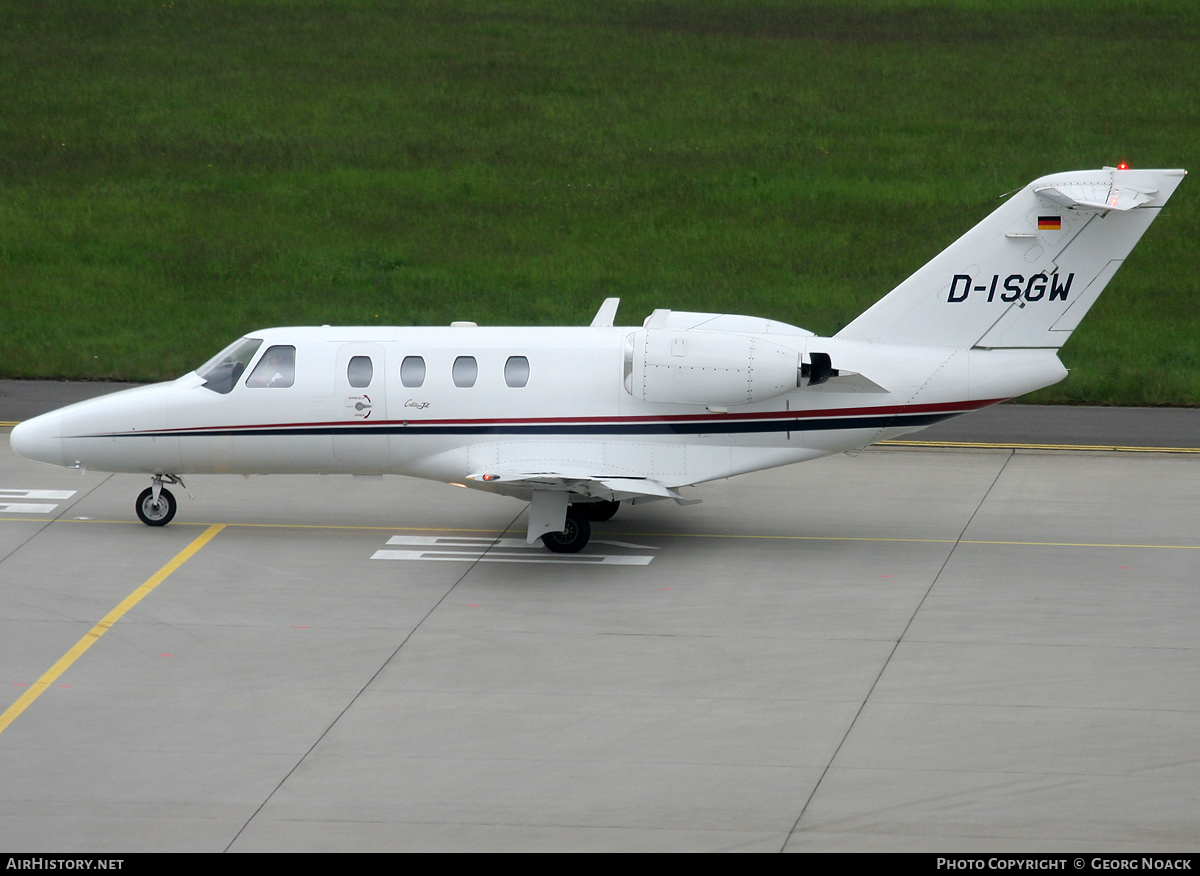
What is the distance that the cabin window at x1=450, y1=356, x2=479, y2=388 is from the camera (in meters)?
19.8

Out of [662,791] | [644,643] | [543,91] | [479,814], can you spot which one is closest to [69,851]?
[479,814]

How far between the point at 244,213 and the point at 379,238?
412 centimetres

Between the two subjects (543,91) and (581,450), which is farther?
(543,91)

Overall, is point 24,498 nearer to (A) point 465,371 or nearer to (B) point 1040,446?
(A) point 465,371

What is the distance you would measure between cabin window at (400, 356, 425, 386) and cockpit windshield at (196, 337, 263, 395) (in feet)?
6.64

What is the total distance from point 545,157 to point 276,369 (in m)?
23.5

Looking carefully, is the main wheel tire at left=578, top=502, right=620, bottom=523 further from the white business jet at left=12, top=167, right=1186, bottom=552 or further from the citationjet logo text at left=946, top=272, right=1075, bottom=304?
the citationjet logo text at left=946, top=272, right=1075, bottom=304

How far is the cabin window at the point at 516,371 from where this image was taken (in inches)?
777

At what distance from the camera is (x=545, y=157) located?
139 ft

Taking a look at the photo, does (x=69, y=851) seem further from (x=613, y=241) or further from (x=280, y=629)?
(x=613, y=241)

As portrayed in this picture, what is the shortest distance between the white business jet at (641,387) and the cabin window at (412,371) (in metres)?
0.03

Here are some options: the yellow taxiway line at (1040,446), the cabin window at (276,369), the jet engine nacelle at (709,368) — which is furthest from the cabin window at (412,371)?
the yellow taxiway line at (1040,446)

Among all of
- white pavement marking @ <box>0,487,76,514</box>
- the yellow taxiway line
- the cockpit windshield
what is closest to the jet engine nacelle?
the cockpit windshield

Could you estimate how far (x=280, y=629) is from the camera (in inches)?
689
